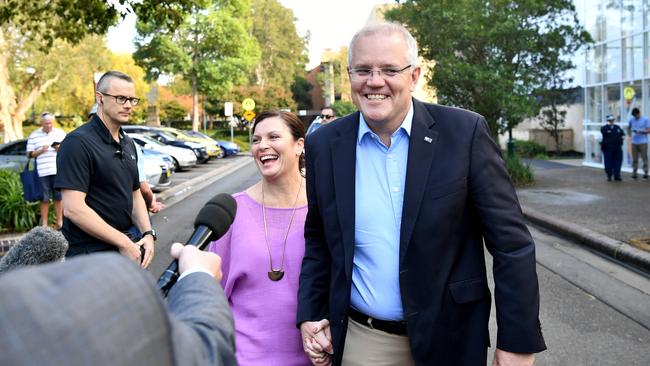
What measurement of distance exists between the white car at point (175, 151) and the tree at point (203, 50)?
62.7 ft

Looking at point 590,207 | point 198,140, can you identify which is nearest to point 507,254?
point 590,207

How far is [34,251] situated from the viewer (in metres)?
1.95

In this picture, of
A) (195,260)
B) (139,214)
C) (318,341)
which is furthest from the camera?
(139,214)

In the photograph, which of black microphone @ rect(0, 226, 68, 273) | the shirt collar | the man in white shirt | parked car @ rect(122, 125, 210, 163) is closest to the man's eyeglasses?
the shirt collar

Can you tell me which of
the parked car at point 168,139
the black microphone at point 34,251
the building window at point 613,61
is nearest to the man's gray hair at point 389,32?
the black microphone at point 34,251

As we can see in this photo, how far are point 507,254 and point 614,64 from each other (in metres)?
20.2

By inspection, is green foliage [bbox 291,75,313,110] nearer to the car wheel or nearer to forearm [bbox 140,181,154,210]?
the car wheel

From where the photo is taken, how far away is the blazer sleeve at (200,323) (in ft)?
3.29

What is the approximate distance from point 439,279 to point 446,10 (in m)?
15.1

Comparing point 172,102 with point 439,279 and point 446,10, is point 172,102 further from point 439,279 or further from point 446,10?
point 439,279

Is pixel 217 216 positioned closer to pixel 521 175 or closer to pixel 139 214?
pixel 139 214

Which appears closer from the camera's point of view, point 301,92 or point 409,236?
point 409,236

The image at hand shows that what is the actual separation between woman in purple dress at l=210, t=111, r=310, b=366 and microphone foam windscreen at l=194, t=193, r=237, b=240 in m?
0.63

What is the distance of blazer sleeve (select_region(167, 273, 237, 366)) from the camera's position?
1.00 meters
